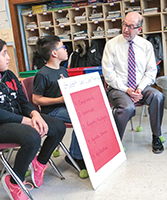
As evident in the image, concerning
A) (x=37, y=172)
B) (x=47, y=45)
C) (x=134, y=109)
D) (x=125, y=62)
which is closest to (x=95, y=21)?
(x=125, y=62)

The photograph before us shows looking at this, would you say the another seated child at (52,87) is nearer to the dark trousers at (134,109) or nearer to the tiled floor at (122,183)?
the tiled floor at (122,183)

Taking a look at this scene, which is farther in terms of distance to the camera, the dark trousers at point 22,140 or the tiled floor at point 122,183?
the tiled floor at point 122,183

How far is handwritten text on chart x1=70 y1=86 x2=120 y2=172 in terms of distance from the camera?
1886 millimetres

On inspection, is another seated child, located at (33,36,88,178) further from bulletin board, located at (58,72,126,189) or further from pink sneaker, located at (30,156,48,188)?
pink sneaker, located at (30,156,48,188)

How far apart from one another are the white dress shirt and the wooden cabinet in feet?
6.17


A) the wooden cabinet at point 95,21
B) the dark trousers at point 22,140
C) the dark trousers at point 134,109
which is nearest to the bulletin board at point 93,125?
the dark trousers at point 134,109

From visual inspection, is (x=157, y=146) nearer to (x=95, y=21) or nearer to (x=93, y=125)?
(x=93, y=125)

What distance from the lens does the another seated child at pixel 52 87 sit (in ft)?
6.98

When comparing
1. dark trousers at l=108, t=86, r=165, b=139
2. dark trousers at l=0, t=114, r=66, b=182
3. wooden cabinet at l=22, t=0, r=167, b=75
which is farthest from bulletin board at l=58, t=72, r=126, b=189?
wooden cabinet at l=22, t=0, r=167, b=75

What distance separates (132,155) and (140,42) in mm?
1128

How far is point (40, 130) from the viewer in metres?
1.76

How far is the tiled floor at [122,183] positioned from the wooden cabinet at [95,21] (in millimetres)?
2626

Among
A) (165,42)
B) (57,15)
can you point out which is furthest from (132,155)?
(57,15)

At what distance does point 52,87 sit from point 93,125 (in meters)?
0.49
